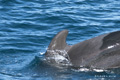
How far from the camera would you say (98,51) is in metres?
10.6

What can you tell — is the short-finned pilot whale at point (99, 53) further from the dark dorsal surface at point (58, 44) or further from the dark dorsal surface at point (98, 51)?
the dark dorsal surface at point (58, 44)

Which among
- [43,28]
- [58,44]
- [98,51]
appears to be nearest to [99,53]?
[98,51]

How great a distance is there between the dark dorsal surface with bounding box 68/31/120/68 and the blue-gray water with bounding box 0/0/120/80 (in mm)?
348

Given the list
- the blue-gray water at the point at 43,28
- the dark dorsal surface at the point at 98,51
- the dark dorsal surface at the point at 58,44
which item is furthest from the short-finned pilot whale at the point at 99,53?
the dark dorsal surface at the point at 58,44

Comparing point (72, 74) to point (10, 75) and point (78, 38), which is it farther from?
point (78, 38)

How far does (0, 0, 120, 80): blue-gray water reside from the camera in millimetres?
10453

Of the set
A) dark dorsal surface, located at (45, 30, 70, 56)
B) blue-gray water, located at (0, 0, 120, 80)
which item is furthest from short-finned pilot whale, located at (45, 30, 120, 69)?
dark dorsal surface, located at (45, 30, 70, 56)

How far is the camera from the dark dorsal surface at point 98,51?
1052 centimetres

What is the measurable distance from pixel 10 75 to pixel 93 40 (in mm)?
2720

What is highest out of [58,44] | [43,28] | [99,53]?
[58,44]

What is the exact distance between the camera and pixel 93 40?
424 inches

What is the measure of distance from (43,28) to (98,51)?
6391 millimetres

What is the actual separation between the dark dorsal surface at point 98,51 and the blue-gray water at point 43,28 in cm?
35

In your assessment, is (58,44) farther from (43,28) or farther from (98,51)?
(43,28)
